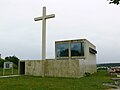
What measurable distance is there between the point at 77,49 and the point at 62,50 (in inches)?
139

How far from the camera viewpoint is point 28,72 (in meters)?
29.1

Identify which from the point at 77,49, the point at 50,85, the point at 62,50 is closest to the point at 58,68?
the point at 77,49

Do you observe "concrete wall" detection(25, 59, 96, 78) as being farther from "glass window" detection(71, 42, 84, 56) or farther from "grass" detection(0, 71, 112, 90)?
"glass window" detection(71, 42, 84, 56)

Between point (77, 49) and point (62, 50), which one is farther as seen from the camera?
point (62, 50)

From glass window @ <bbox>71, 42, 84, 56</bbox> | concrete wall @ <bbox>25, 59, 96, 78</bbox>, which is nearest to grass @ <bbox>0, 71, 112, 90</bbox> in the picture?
concrete wall @ <bbox>25, 59, 96, 78</bbox>

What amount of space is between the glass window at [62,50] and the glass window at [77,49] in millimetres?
1118

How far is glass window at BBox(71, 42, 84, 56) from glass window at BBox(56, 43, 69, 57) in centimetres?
112

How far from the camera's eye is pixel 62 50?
39625 millimetres

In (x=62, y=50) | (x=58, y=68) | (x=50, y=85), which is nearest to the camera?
(x=50, y=85)

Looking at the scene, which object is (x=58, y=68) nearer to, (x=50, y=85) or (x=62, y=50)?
(x=50, y=85)

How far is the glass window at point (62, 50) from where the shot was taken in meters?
38.9

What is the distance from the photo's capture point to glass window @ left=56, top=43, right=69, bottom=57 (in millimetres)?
38881

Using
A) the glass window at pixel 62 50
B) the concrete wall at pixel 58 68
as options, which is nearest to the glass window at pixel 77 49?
the glass window at pixel 62 50

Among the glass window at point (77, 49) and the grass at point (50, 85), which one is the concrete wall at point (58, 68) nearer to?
the grass at point (50, 85)
